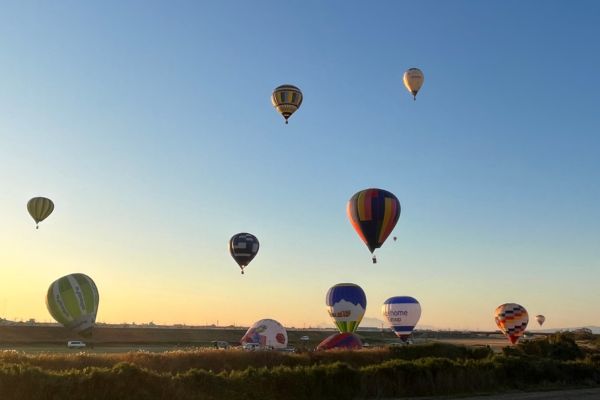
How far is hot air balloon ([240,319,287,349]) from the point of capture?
160 ft

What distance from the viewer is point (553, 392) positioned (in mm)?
28094

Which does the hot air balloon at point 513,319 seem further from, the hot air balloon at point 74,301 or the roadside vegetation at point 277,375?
the hot air balloon at point 74,301

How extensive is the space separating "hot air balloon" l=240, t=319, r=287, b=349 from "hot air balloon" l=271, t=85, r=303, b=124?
1672 cm

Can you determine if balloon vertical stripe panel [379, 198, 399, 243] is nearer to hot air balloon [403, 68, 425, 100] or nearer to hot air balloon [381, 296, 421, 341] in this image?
hot air balloon [403, 68, 425, 100]

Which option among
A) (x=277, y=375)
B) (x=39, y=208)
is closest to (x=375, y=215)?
(x=277, y=375)

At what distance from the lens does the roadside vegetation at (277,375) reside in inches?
805

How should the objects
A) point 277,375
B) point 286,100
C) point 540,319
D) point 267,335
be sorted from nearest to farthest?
point 277,375, point 267,335, point 286,100, point 540,319

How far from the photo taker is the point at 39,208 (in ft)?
212

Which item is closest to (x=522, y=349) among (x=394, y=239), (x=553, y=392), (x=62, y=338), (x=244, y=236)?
(x=394, y=239)

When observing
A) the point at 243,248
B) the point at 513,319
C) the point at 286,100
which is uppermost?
the point at 286,100

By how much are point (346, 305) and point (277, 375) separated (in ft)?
116

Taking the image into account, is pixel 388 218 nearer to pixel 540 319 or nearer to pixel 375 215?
pixel 375 215

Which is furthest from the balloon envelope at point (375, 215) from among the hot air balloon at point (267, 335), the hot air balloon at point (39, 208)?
the hot air balloon at point (39, 208)

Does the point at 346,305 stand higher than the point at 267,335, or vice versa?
the point at 346,305
